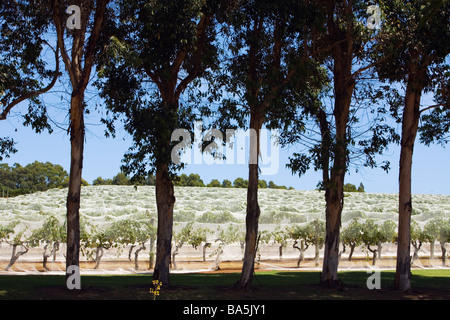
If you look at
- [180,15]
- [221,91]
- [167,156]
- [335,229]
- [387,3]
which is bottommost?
[335,229]

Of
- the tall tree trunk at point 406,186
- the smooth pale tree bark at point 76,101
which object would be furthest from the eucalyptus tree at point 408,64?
the smooth pale tree bark at point 76,101

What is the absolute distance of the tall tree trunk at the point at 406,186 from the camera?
43.8 ft

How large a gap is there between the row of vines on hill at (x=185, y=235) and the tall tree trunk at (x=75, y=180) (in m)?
8.45

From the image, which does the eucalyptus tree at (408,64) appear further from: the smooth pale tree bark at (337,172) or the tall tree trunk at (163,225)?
the tall tree trunk at (163,225)

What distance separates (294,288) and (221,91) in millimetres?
5695

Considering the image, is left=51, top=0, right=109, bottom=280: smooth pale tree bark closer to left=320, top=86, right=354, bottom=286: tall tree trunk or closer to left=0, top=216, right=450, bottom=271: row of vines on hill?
left=320, top=86, right=354, bottom=286: tall tree trunk

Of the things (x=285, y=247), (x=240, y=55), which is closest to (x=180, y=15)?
(x=240, y=55)

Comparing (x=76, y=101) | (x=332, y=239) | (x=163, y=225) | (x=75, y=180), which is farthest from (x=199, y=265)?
(x=76, y=101)

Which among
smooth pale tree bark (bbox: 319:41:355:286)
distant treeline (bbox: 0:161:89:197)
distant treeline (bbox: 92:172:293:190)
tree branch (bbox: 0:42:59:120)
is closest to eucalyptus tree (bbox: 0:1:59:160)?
→ tree branch (bbox: 0:42:59:120)

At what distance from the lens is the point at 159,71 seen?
12.5 m

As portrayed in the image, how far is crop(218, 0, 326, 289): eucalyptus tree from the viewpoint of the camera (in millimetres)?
12290

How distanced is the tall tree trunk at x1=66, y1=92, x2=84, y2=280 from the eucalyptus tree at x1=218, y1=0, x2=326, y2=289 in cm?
355

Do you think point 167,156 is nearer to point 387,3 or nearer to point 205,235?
point 387,3
